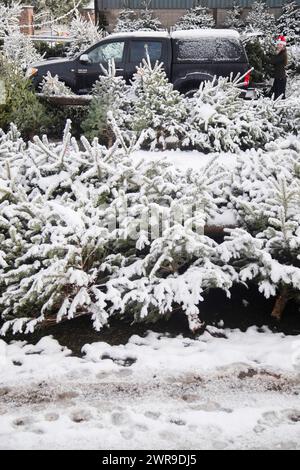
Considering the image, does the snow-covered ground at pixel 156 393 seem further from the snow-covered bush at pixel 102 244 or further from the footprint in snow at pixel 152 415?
the snow-covered bush at pixel 102 244

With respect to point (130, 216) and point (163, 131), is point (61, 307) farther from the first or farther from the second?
point (163, 131)

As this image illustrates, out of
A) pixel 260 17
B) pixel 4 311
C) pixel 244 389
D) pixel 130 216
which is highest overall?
pixel 260 17

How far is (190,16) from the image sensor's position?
23312 millimetres

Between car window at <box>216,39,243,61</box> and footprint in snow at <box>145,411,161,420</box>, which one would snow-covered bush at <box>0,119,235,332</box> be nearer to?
footprint in snow at <box>145,411,161,420</box>

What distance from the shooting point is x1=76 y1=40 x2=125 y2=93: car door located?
12.3 metres

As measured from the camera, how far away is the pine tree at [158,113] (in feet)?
26.7

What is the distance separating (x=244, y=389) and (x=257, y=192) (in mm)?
2106

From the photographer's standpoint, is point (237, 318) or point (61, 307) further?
point (237, 318)

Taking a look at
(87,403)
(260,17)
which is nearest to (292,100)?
(87,403)

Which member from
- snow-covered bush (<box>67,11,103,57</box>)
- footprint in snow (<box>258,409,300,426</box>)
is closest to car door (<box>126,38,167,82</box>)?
snow-covered bush (<box>67,11,103,57</box>)

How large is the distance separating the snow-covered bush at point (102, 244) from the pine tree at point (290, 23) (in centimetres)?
1798

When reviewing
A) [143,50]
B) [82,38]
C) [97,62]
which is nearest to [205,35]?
[143,50]

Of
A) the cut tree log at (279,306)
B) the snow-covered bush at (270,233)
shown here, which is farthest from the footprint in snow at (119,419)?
the cut tree log at (279,306)

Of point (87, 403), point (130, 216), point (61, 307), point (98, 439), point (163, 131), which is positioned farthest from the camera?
point (163, 131)
